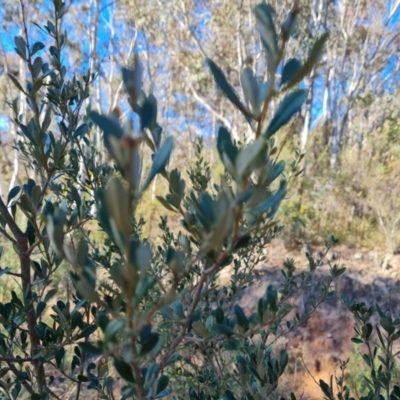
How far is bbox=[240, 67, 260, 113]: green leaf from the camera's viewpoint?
30 cm

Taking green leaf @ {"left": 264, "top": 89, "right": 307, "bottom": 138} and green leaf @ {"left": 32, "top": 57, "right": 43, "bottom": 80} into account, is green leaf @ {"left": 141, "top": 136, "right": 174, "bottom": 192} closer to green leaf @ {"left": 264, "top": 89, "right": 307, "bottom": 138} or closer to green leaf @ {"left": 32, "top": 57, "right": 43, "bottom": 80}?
green leaf @ {"left": 264, "top": 89, "right": 307, "bottom": 138}

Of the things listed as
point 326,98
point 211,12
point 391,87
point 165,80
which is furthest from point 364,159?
point 165,80

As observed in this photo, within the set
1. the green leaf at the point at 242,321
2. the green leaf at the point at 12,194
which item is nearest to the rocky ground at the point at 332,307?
the green leaf at the point at 12,194

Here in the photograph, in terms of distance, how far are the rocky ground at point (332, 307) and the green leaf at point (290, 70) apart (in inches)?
67.8

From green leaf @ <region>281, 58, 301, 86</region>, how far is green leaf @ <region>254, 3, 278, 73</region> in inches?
0.9

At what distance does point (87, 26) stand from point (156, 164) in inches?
346

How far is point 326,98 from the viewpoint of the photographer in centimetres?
751

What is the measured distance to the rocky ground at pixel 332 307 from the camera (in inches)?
103

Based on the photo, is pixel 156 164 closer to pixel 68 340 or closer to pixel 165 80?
pixel 68 340

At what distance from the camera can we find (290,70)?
322 mm

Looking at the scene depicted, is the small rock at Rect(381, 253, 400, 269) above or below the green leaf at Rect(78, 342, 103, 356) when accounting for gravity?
below

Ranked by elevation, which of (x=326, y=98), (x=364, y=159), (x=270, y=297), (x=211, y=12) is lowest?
(x=270, y=297)

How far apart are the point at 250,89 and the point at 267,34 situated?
45mm

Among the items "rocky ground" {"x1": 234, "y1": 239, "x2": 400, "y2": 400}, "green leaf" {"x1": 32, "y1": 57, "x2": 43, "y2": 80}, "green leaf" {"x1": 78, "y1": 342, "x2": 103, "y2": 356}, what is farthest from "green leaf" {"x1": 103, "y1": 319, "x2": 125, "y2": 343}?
"rocky ground" {"x1": 234, "y1": 239, "x2": 400, "y2": 400}
